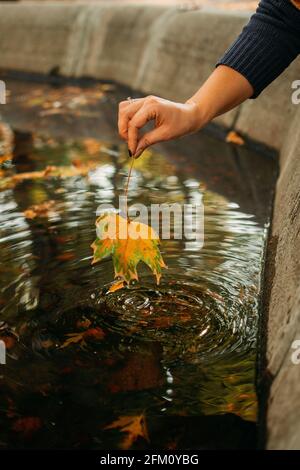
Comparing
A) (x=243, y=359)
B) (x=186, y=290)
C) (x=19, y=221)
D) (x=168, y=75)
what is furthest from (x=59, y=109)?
(x=243, y=359)

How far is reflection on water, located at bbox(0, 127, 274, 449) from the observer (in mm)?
1940

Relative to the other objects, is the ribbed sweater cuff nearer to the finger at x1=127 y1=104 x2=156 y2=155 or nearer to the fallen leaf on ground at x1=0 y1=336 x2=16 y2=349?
the finger at x1=127 y1=104 x2=156 y2=155

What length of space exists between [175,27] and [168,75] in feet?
1.76

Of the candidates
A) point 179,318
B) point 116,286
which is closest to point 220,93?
point 179,318

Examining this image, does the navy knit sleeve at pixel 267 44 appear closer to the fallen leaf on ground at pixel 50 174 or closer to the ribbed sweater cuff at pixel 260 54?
the ribbed sweater cuff at pixel 260 54

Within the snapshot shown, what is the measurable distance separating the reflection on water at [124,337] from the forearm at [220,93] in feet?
2.48

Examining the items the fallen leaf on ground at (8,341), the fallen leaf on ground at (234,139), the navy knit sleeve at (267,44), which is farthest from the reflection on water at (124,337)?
the fallen leaf on ground at (234,139)

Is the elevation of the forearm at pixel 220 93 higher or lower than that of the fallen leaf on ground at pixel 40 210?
higher

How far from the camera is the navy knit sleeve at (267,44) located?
6.89ft

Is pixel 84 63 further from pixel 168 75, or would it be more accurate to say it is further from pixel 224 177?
pixel 224 177

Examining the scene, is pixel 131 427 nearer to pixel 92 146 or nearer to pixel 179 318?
pixel 179 318

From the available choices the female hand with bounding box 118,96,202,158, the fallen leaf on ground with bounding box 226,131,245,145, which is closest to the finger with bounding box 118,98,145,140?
the female hand with bounding box 118,96,202,158

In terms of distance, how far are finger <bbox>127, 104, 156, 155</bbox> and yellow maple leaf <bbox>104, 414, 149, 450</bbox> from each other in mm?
807

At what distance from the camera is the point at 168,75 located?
21.9ft
